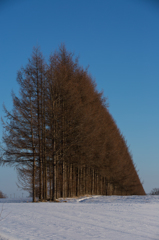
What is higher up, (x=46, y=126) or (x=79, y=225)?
(x=46, y=126)

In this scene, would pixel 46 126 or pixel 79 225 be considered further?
pixel 46 126

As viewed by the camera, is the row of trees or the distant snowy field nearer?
the distant snowy field

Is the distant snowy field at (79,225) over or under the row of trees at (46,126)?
under

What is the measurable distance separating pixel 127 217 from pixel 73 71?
13831 mm

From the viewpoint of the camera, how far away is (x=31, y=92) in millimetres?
17750

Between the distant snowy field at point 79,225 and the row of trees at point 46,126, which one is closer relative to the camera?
the distant snowy field at point 79,225

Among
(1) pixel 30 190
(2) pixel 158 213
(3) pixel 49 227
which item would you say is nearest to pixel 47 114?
(1) pixel 30 190

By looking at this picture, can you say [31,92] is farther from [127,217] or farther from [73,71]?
[127,217]

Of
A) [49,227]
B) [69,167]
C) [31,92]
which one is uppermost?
[31,92]

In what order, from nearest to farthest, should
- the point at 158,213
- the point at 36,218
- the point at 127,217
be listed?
the point at 36,218
the point at 127,217
the point at 158,213

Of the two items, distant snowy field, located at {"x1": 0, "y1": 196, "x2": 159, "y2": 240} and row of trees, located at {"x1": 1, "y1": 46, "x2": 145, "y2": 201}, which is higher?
row of trees, located at {"x1": 1, "y1": 46, "x2": 145, "y2": 201}

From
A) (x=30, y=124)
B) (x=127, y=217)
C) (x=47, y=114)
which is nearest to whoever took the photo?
(x=127, y=217)

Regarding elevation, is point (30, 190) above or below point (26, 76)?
below

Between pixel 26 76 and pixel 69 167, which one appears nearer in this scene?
pixel 26 76
